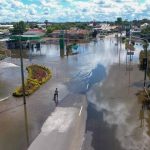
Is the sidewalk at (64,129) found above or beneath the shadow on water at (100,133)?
above

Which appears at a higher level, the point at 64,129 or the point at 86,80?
the point at 64,129

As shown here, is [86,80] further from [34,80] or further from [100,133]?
[100,133]

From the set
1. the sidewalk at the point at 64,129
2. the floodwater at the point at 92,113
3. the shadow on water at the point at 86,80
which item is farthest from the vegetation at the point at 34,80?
the sidewalk at the point at 64,129

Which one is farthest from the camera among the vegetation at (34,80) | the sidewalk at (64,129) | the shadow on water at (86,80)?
the shadow on water at (86,80)

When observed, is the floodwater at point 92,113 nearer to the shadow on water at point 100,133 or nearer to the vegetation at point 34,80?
the shadow on water at point 100,133

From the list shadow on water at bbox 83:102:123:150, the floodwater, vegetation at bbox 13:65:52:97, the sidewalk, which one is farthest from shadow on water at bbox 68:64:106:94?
shadow on water at bbox 83:102:123:150

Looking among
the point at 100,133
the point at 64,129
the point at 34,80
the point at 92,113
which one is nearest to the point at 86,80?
the point at 34,80
